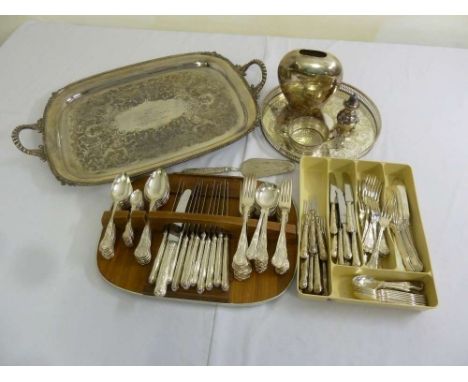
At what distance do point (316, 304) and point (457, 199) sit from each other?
0.37 metres

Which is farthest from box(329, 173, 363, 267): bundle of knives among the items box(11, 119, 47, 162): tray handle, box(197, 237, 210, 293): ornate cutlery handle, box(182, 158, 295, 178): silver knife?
box(11, 119, 47, 162): tray handle

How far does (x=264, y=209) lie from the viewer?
0.57 metres

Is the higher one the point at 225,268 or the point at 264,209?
the point at 264,209

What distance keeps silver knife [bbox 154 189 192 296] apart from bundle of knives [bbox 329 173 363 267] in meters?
0.26

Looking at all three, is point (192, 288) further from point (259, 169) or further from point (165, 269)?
point (259, 169)

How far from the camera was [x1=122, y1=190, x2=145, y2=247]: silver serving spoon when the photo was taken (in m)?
0.54

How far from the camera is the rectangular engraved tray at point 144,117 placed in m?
0.66

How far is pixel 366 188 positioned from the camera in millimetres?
615

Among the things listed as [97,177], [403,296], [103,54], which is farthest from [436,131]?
[103,54]

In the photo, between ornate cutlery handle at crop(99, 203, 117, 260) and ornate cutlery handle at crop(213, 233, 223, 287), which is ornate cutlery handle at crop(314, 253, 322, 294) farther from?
ornate cutlery handle at crop(99, 203, 117, 260)

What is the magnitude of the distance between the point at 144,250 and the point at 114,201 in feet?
0.38

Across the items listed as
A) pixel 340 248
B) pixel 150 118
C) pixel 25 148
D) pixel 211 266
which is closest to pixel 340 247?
pixel 340 248

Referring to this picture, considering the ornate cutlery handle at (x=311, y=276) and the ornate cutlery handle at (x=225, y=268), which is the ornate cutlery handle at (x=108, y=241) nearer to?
the ornate cutlery handle at (x=225, y=268)

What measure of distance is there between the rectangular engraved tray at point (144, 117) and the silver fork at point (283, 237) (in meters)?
0.17
